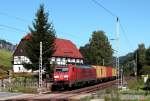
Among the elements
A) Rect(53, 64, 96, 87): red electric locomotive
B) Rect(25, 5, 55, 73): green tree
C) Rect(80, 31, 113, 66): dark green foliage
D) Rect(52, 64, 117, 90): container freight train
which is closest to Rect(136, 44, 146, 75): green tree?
Rect(80, 31, 113, 66): dark green foliage

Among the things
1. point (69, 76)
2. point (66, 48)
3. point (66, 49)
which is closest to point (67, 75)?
point (69, 76)

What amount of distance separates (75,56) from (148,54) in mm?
21247

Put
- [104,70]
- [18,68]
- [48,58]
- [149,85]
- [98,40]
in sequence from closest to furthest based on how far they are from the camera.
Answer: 1. [149,85]
2. [48,58]
3. [104,70]
4. [18,68]
5. [98,40]

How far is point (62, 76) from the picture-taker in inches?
1984

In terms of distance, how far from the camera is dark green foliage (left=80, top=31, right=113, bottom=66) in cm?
13488

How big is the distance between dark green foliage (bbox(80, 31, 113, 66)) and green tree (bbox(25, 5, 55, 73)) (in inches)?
2740

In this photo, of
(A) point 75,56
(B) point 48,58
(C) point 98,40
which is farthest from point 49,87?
(C) point 98,40

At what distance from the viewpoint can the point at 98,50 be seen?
5389 inches

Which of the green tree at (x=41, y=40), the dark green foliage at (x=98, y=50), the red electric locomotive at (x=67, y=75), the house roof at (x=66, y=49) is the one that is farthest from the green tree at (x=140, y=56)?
the red electric locomotive at (x=67, y=75)

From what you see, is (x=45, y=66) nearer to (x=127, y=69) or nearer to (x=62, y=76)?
(x=62, y=76)

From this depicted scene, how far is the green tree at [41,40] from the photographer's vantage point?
62375 mm

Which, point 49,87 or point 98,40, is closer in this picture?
point 49,87

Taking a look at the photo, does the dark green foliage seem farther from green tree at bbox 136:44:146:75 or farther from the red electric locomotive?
the red electric locomotive

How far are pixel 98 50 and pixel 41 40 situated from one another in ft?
247
